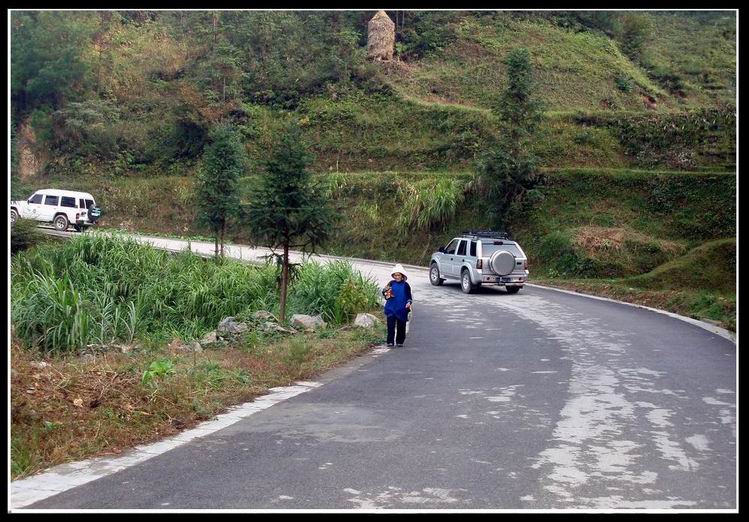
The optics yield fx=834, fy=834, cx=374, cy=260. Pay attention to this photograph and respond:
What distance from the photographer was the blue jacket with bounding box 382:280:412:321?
15086 millimetres

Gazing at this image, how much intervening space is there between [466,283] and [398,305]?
1214 cm

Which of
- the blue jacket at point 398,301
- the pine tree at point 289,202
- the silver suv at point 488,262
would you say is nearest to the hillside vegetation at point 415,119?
the silver suv at point 488,262

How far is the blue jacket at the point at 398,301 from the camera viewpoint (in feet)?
49.5

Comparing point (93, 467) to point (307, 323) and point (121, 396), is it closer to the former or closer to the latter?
point (121, 396)

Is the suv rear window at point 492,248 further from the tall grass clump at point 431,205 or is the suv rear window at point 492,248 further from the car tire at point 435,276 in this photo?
the tall grass clump at point 431,205

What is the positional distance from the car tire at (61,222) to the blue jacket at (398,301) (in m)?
29.8

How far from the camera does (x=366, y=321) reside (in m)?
17.9

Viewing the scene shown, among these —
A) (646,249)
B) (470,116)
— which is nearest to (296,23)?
(470,116)

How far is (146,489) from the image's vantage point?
262 inches

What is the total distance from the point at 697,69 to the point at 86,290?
50349 mm

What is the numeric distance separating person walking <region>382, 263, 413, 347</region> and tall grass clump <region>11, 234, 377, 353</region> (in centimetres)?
425

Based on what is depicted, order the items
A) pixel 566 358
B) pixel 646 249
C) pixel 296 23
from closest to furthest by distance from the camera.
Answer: pixel 566 358, pixel 646 249, pixel 296 23

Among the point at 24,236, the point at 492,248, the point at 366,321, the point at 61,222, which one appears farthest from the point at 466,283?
the point at 61,222
